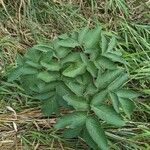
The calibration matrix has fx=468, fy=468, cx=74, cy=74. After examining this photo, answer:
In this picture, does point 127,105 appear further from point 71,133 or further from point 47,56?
point 47,56

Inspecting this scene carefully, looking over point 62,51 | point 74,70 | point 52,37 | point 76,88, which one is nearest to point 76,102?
point 76,88

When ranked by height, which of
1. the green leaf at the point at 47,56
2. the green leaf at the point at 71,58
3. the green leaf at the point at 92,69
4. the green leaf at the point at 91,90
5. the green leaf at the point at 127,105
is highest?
the green leaf at the point at 47,56

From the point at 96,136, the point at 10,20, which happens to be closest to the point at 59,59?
the point at 96,136

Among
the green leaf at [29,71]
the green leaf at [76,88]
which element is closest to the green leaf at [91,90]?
the green leaf at [76,88]

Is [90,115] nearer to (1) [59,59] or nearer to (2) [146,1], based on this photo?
(1) [59,59]

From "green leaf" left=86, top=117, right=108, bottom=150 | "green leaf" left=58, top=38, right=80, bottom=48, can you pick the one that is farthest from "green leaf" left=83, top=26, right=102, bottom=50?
"green leaf" left=86, top=117, right=108, bottom=150

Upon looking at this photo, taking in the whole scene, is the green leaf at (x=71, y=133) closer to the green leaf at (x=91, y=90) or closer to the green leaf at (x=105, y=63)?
the green leaf at (x=91, y=90)

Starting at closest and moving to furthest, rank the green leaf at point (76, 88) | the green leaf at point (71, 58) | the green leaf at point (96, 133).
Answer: the green leaf at point (96, 133) → the green leaf at point (76, 88) → the green leaf at point (71, 58)

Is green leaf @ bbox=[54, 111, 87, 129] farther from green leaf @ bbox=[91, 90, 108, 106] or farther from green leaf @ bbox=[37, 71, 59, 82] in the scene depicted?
green leaf @ bbox=[37, 71, 59, 82]
